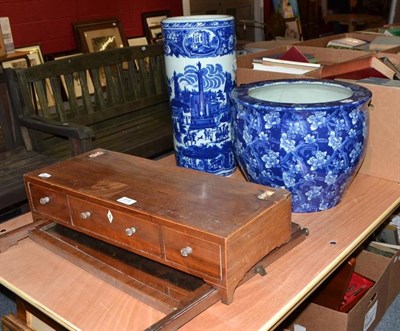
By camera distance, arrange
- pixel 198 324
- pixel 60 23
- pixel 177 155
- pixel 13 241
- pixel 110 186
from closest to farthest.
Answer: pixel 198 324 → pixel 110 186 → pixel 13 241 → pixel 177 155 → pixel 60 23

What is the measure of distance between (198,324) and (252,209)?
228mm

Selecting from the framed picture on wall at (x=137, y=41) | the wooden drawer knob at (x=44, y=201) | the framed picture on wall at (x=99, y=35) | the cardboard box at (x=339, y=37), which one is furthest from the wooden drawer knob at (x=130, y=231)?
the framed picture on wall at (x=137, y=41)

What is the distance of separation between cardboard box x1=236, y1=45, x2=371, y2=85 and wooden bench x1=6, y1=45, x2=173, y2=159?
0.60 meters

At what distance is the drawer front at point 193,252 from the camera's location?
88cm

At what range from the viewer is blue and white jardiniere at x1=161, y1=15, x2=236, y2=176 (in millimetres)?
1288

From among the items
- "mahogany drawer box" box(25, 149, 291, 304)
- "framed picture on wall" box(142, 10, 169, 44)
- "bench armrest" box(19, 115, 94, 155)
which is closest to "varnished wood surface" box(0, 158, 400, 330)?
"mahogany drawer box" box(25, 149, 291, 304)

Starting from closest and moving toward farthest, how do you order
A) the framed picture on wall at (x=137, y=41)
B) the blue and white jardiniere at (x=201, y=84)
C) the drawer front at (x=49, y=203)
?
the drawer front at (x=49, y=203), the blue and white jardiniere at (x=201, y=84), the framed picture on wall at (x=137, y=41)

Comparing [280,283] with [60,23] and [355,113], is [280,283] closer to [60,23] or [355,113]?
[355,113]

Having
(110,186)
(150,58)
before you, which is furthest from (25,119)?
(110,186)

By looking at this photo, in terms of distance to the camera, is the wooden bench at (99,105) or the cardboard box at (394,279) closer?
the cardboard box at (394,279)

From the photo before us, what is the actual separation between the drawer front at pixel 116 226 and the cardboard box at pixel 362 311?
784 mm

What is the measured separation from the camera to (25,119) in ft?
6.84

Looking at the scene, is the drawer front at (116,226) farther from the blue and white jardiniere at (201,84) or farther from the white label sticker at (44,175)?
the blue and white jardiniere at (201,84)

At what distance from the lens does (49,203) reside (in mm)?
1147
